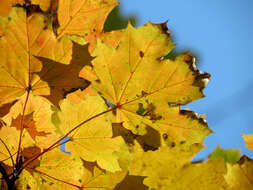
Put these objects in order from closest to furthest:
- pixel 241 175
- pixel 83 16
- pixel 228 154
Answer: pixel 241 175
pixel 83 16
pixel 228 154

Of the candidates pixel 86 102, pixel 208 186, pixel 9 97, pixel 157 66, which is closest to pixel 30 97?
pixel 9 97

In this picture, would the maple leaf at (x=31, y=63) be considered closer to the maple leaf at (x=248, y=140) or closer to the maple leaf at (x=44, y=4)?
the maple leaf at (x=44, y=4)

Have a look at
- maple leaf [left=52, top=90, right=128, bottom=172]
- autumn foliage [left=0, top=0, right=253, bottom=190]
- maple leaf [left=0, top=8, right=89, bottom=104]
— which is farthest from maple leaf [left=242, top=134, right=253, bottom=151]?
maple leaf [left=0, top=8, right=89, bottom=104]

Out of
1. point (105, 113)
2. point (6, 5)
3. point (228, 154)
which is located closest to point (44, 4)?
point (6, 5)

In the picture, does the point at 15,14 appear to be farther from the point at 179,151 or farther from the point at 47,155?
the point at 179,151

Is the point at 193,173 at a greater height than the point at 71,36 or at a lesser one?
lesser

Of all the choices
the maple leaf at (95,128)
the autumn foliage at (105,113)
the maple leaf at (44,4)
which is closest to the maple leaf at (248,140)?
the autumn foliage at (105,113)

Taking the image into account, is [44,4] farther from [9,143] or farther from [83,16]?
[9,143]
